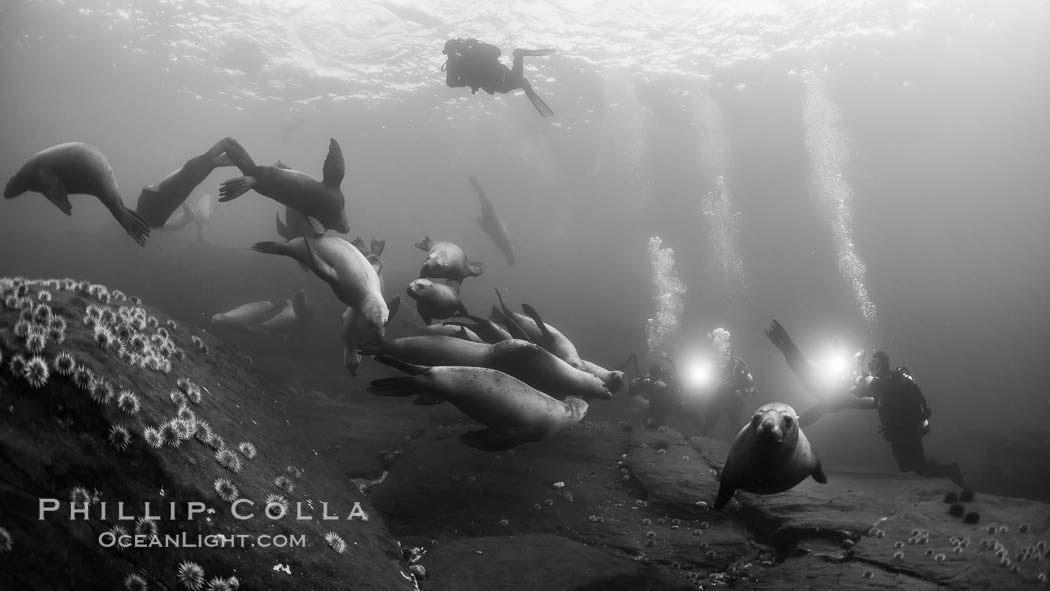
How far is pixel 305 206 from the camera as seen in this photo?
21.0 feet

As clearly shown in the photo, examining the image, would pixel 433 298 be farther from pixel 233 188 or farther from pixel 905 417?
pixel 905 417

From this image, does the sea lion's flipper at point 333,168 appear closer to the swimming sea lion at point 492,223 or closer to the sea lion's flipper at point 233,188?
the sea lion's flipper at point 233,188

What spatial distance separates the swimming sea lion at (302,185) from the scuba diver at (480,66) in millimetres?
3479

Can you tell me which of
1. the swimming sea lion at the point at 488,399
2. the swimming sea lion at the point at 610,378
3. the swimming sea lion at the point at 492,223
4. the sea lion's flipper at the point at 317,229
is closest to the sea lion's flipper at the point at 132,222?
the sea lion's flipper at the point at 317,229

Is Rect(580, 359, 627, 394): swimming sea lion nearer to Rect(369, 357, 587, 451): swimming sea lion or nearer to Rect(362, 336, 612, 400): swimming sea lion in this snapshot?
Rect(362, 336, 612, 400): swimming sea lion

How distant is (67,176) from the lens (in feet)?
17.3

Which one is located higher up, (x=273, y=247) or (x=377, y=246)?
(x=377, y=246)

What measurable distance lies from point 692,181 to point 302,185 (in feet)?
220

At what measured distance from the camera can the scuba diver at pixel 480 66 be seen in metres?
8.67

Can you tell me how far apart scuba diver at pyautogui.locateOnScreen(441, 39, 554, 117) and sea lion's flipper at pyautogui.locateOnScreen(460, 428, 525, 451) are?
567cm

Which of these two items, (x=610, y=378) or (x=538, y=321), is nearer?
(x=538, y=321)

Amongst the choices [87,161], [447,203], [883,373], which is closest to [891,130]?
[883,373]

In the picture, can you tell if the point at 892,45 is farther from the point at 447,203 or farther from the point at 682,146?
the point at 447,203

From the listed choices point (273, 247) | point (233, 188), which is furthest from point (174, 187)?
point (273, 247)
